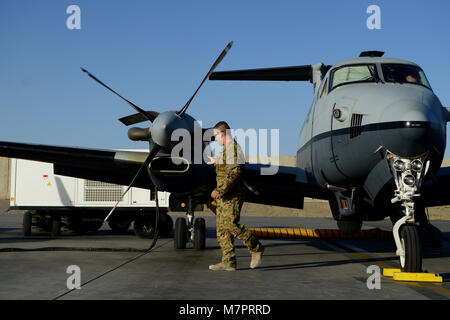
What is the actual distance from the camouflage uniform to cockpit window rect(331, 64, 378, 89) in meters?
2.76

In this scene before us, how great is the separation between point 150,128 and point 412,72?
520 centimetres

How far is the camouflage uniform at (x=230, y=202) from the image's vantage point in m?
8.01

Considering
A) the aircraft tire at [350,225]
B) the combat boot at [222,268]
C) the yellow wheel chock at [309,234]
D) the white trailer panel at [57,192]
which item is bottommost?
the yellow wheel chock at [309,234]

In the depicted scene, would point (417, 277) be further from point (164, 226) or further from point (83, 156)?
point (164, 226)

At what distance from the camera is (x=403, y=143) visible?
7.22 meters

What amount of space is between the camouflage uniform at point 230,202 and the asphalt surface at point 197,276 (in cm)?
45

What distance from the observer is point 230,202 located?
813 cm

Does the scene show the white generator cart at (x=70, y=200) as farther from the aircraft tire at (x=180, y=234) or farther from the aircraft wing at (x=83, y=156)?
the aircraft tire at (x=180, y=234)

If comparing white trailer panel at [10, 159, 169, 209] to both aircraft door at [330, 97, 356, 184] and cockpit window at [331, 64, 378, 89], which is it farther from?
aircraft door at [330, 97, 356, 184]

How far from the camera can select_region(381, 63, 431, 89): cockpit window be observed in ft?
29.0

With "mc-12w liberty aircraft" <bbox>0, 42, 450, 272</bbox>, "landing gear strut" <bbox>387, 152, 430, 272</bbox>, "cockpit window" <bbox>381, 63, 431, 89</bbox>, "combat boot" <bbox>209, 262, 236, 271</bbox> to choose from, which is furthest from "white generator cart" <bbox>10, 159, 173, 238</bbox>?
"landing gear strut" <bbox>387, 152, 430, 272</bbox>

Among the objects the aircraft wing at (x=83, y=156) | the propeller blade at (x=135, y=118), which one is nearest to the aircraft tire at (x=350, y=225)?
the aircraft wing at (x=83, y=156)
